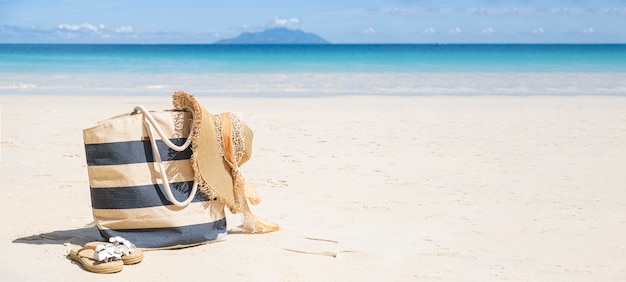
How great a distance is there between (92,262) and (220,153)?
100cm

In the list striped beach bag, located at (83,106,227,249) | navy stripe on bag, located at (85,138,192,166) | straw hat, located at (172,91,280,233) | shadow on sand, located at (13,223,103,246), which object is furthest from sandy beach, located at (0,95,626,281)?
navy stripe on bag, located at (85,138,192,166)

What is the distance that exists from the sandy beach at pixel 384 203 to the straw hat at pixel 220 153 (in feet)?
1.02

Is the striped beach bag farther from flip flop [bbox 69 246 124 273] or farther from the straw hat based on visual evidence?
flip flop [bbox 69 246 124 273]

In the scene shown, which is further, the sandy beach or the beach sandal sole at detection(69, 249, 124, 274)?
the sandy beach

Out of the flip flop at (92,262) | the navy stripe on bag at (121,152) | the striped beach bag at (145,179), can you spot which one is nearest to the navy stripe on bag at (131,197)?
the striped beach bag at (145,179)

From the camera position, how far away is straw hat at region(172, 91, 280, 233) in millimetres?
4179

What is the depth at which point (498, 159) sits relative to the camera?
753 centimetres

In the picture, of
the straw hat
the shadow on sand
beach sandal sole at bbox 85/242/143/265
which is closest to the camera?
beach sandal sole at bbox 85/242/143/265

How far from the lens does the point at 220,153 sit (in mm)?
4344

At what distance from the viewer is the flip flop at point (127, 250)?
12.7 ft

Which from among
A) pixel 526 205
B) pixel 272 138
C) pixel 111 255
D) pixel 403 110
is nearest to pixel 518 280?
pixel 526 205

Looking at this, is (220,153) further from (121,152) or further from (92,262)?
(92,262)

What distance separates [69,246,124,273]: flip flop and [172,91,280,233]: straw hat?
683 millimetres

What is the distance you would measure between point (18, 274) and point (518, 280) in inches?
106
